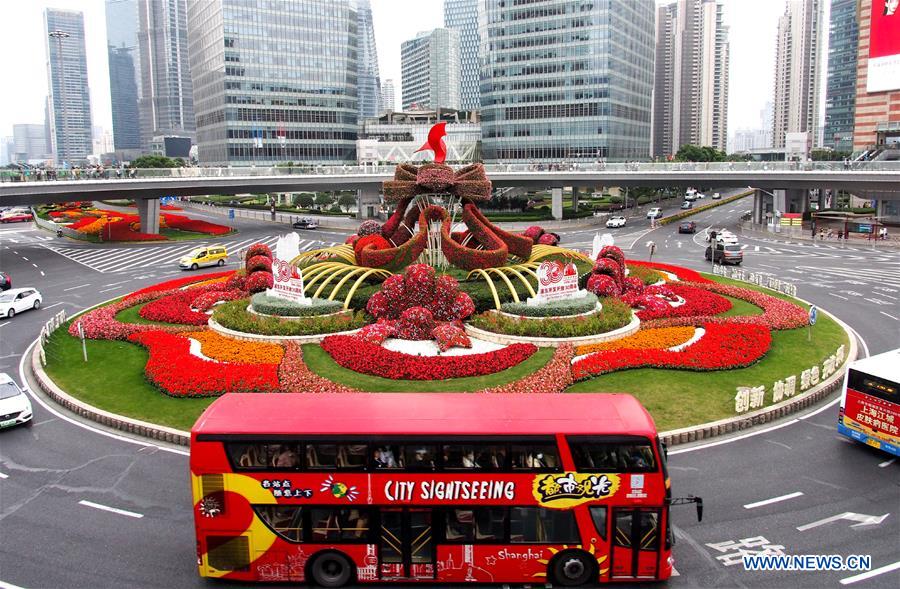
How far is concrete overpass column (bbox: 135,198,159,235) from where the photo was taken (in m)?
68.3

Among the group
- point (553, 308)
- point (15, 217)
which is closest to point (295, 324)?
point (553, 308)

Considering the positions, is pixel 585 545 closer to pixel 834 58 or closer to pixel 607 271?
pixel 607 271

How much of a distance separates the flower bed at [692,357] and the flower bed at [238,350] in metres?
10.1

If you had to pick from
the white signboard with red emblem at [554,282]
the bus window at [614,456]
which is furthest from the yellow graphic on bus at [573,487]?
the white signboard with red emblem at [554,282]

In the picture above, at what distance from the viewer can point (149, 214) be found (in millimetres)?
68688

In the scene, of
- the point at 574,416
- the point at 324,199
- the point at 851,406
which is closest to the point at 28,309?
the point at 574,416

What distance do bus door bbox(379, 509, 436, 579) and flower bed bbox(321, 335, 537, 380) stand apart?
10216 millimetres

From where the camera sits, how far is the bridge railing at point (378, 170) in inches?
2169

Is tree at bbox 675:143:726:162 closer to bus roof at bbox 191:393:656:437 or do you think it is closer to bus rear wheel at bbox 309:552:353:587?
bus roof at bbox 191:393:656:437

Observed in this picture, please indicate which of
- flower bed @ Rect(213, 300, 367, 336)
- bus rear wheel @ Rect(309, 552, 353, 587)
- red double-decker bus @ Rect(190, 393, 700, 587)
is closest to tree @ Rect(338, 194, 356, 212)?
flower bed @ Rect(213, 300, 367, 336)

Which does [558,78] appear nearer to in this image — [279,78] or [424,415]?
[279,78]

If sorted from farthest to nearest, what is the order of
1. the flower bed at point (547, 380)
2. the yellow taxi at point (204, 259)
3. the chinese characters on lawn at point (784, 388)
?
the yellow taxi at point (204, 259)
the flower bed at point (547, 380)
the chinese characters on lawn at point (784, 388)

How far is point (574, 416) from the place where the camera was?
12234 mm

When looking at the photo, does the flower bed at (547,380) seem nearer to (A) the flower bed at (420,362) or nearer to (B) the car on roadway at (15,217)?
(A) the flower bed at (420,362)
